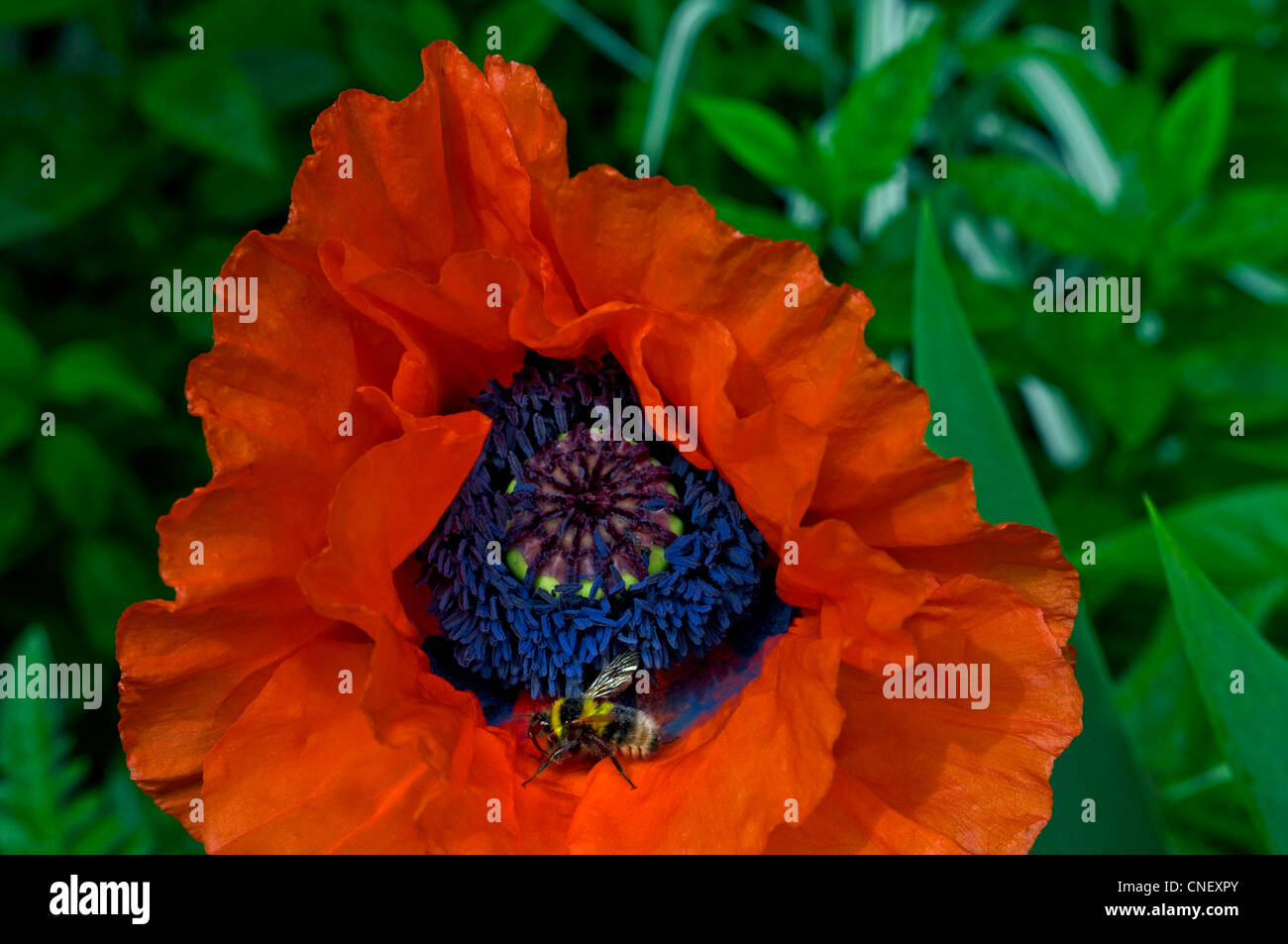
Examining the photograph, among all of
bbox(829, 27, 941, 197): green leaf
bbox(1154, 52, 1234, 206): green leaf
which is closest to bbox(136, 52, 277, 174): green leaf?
bbox(829, 27, 941, 197): green leaf

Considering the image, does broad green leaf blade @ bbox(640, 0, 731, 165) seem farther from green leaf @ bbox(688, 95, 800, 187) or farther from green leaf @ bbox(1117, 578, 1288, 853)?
green leaf @ bbox(1117, 578, 1288, 853)

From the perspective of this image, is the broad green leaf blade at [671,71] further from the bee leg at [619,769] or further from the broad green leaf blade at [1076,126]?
the bee leg at [619,769]

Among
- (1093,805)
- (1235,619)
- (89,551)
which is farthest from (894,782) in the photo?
(89,551)

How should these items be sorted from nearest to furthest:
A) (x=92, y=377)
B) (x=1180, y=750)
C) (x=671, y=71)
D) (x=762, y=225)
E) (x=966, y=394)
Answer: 1. (x=966, y=394)
2. (x=762, y=225)
3. (x=1180, y=750)
4. (x=92, y=377)
5. (x=671, y=71)

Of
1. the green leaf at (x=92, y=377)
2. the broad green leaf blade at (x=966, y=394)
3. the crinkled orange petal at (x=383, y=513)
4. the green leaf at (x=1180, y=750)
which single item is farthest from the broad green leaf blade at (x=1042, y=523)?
the green leaf at (x=92, y=377)

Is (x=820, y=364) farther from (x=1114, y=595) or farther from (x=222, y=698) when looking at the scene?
(x=1114, y=595)

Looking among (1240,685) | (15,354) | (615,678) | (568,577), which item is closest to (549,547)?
(568,577)

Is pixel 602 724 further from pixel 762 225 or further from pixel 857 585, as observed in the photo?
pixel 762 225
